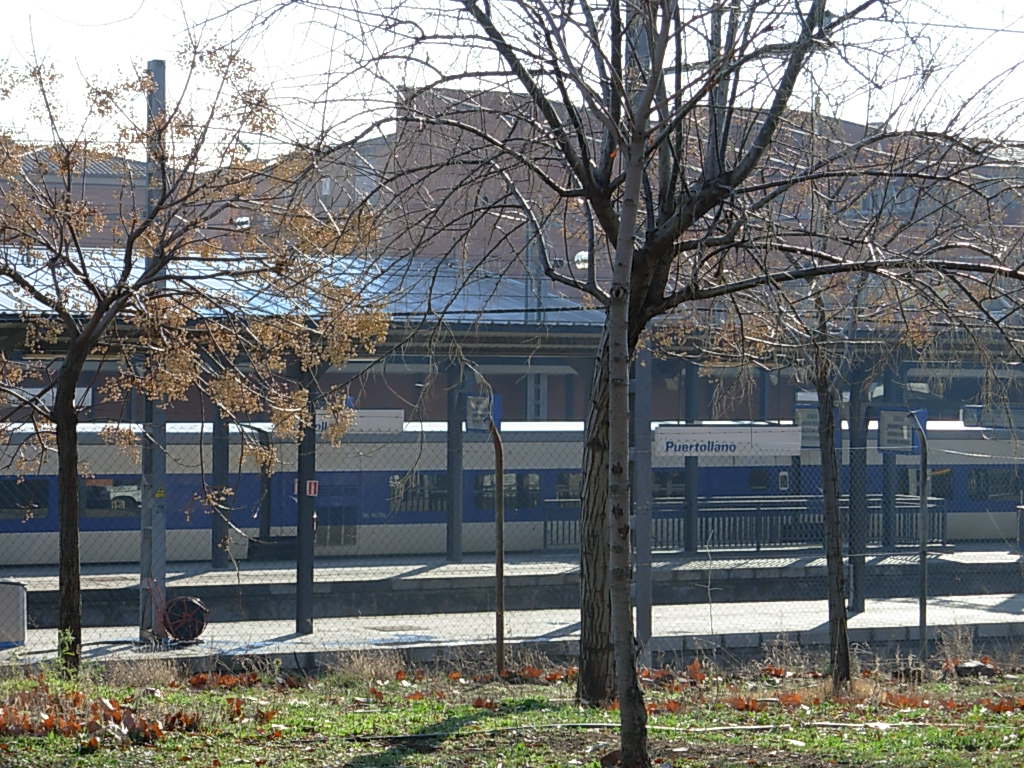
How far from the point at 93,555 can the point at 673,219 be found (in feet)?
63.9

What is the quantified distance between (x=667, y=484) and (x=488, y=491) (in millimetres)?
4162

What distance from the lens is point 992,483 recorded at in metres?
30.2

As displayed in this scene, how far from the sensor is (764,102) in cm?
865

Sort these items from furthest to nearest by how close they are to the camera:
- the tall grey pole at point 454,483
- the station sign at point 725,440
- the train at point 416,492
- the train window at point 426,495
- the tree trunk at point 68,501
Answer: the train window at point 426,495 < the train at point 416,492 < the tall grey pole at point 454,483 < the station sign at point 725,440 < the tree trunk at point 68,501

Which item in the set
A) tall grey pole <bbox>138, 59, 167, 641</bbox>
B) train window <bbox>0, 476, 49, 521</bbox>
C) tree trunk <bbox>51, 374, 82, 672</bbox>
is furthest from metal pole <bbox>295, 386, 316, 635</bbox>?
train window <bbox>0, 476, 49, 521</bbox>

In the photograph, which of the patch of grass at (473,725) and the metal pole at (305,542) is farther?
the metal pole at (305,542)

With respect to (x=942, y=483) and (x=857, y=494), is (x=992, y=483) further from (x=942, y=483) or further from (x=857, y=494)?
(x=857, y=494)

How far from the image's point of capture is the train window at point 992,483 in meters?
29.8

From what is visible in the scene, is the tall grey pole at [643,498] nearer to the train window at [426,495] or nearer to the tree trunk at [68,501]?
the tree trunk at [68,501]

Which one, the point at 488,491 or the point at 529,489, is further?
the point at 488,491

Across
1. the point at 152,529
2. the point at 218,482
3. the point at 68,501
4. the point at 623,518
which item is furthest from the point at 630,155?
the point at 218,482

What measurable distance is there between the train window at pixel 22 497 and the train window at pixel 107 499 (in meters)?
0.76

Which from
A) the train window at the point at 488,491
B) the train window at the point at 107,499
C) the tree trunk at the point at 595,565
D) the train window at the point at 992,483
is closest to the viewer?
the tree trunk at the point at 595,565

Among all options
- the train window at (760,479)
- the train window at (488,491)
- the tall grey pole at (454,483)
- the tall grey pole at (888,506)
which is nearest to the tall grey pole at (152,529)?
the tall grey pole at (454,483)
